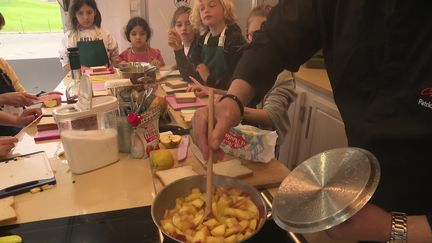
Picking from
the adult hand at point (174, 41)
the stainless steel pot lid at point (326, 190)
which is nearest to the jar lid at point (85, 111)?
the stainless steel pot lid at point (326, 190)

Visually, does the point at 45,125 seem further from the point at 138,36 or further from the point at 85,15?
the point at 85,15

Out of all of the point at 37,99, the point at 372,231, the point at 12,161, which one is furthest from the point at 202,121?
the point at 37,99

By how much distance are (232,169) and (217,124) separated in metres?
0.25

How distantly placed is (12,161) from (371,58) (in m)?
1.05

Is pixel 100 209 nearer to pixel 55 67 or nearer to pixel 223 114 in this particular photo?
pixel 223 114

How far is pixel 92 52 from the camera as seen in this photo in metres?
2.46

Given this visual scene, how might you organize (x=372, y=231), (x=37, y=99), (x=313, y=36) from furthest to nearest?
(x=37, y=99)
(x=313, y=36)
(x=372, y=231)

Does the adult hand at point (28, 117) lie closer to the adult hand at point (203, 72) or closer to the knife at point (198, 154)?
the knife at point (198, 154)

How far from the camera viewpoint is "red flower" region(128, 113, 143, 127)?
996mm

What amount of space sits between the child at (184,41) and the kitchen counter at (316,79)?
0.69 metres

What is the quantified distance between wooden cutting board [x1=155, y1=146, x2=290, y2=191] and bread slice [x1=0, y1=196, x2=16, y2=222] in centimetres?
35

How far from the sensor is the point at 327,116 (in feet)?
6.11

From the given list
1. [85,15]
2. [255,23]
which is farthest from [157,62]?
[255,23]

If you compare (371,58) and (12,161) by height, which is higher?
(371,58)
